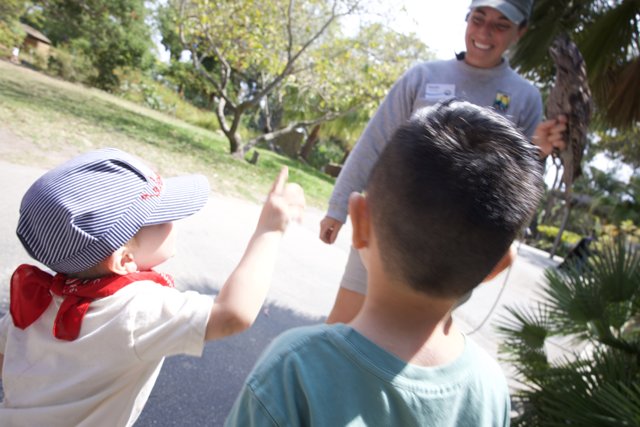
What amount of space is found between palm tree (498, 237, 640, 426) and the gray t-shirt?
0.97 m

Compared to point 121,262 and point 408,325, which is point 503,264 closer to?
point 408,325

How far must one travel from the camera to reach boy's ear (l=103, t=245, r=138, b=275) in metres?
1.12

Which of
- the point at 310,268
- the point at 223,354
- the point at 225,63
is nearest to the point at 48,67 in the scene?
the point at 225,63

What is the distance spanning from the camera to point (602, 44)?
4.38 m

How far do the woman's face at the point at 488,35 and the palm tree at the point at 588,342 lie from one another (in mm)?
1256

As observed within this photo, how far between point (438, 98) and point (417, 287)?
150 cm

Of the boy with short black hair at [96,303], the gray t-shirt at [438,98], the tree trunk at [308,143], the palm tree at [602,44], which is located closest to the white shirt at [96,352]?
the boy with short black hair at [96,303]

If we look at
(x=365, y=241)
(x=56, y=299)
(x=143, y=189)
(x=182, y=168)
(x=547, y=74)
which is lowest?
(x=182, y=168)

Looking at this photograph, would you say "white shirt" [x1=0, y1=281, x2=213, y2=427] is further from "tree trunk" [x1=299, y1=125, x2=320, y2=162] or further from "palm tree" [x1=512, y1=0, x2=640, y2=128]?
"tree trunk" [x1=299, y1=125, x2=320, y2=162]

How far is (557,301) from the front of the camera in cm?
270

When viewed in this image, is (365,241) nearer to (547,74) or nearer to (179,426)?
(179,426)

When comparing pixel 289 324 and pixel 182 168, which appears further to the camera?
pixel 182 168

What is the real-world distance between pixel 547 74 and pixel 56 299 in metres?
5.13

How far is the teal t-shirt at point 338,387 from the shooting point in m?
0.75
